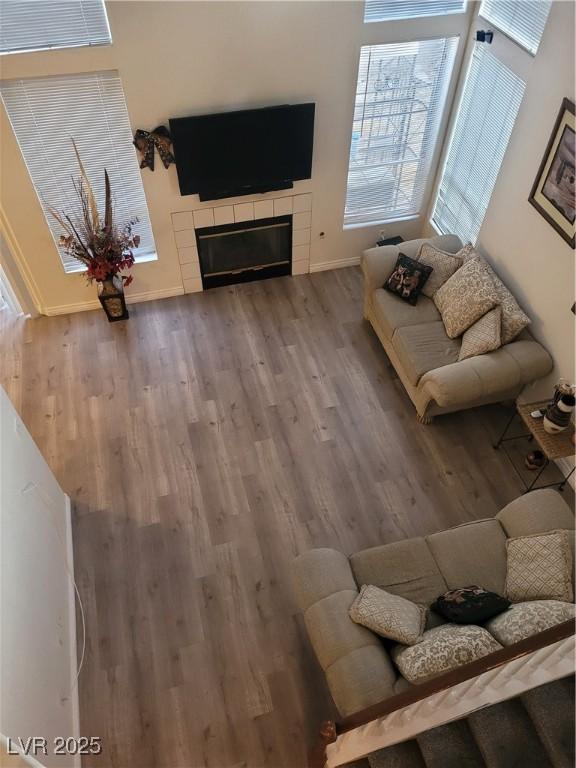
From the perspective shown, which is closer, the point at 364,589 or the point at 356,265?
the point at 364,589

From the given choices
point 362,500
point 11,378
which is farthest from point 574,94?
point 11,378

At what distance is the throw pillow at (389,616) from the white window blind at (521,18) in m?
3.53

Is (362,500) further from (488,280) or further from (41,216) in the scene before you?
(41,216)

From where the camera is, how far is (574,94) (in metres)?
3.35

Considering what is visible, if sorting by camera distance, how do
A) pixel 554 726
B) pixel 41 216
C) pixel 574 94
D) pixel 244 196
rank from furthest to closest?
1. pixel 244 196
2. pixel 41 216
3. pixel 574 94
4. pixel 554 726

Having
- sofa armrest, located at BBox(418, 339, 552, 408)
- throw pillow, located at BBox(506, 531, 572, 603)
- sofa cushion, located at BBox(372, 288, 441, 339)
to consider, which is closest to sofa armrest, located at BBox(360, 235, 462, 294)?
sofa cushion, located at BBox(372, 288, 441, 339)

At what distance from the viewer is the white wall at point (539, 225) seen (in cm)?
343

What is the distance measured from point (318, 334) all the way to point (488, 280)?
4.93 feet

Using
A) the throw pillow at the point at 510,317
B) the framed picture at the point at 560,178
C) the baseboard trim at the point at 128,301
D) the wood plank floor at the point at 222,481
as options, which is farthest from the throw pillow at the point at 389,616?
the baseboard trim at the point at 128,301

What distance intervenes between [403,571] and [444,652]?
2.21 feet

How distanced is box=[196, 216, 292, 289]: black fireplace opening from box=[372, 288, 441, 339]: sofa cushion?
1.22 meters

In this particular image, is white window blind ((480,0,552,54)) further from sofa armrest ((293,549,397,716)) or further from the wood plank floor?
sofa armrest ((293,549,397,716))

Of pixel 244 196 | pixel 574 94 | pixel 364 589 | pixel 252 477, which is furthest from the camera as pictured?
pixel 244 196

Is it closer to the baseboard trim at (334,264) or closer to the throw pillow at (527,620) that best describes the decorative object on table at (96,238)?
the baseboard trim at (334,264)
